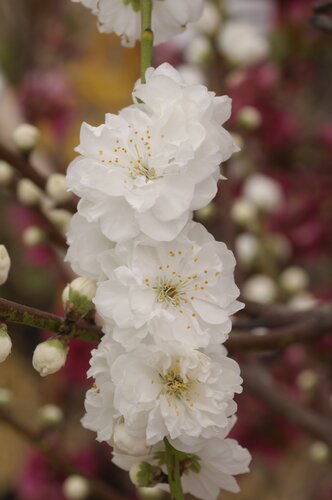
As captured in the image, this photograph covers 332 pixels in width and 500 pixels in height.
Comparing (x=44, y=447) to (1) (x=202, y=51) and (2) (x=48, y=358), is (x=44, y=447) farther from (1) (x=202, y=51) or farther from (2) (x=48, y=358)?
(1) (x=202, y=51)

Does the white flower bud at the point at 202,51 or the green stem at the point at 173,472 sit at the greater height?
the white flower bud at the point at 202,51

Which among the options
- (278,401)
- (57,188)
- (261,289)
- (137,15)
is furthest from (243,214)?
(137,15)

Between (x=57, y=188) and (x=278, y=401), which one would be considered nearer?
(x=57, y=188)

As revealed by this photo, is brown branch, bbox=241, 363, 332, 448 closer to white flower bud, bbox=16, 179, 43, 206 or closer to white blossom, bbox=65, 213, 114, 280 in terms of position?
white flower bud, bbox=16, 179, 43, 206

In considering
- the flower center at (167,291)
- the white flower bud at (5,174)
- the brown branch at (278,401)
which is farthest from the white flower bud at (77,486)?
the flower center at (167,291)

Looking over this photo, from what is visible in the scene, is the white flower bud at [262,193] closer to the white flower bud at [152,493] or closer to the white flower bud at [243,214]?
the white flower bud at [243,214]

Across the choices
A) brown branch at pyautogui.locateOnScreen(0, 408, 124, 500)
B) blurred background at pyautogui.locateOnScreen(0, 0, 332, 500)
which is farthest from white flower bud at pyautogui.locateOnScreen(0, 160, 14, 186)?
brown branch at pyautogui.locateOnScreen(0, 408, 124, 500)
